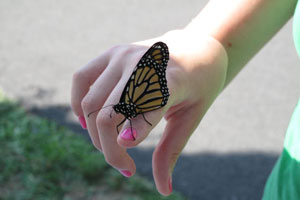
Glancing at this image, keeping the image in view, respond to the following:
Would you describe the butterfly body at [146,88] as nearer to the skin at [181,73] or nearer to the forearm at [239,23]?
the skin at [181,73]

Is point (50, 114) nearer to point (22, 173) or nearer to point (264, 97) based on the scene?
point (22, 173)

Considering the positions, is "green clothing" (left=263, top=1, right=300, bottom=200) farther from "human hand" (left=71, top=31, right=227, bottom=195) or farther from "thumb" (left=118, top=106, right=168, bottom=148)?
"thumb" (left=118, top=106, right=168, bottom=148)

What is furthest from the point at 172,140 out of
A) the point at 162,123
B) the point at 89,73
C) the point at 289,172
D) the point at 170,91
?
the point at 162,123

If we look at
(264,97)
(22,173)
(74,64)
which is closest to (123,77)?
(22,173)

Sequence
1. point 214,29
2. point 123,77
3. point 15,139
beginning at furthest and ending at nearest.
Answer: point 15,139 → point 214,29 → point 123,77

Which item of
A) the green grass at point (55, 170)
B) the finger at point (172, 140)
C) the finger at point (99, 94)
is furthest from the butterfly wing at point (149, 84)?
the green grass at point (55, 170)
